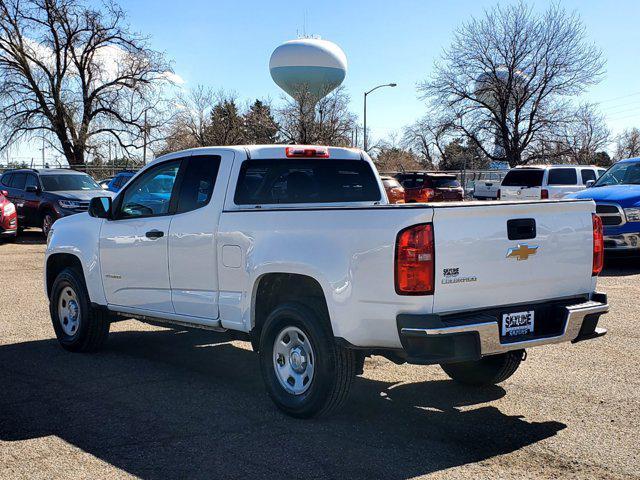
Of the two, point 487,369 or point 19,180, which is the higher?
point 19,180

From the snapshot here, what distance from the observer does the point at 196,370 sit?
6.70 metres

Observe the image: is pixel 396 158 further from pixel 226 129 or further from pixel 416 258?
pixel 416 258

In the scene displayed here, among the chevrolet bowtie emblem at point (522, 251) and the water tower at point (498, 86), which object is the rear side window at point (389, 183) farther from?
the water tower at point (498, 86)

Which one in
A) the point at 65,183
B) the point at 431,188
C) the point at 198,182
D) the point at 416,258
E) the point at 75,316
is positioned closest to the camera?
the point at 416,258

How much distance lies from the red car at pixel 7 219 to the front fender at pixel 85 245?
39.5 ft

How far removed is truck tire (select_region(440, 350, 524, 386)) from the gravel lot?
119 mm

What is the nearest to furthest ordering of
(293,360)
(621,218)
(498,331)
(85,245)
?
(498,331) → (293,360) → (85,245) → (621,218)

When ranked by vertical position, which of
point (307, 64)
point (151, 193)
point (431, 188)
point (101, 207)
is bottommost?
point (101, 207)

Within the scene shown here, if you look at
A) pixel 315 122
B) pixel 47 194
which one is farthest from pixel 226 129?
pixel 47 194

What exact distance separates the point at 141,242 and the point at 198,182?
84 centimetres

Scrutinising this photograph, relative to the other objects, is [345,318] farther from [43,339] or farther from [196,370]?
[43,339]

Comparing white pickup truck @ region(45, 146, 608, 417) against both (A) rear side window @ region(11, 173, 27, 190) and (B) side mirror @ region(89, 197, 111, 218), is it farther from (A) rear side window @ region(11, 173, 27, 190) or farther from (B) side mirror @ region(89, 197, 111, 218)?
(A) rear side window @ region(11, 173, 27, 190)

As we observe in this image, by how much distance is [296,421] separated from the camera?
5172 mm

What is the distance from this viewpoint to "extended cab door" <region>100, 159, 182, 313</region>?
6.41 metres
